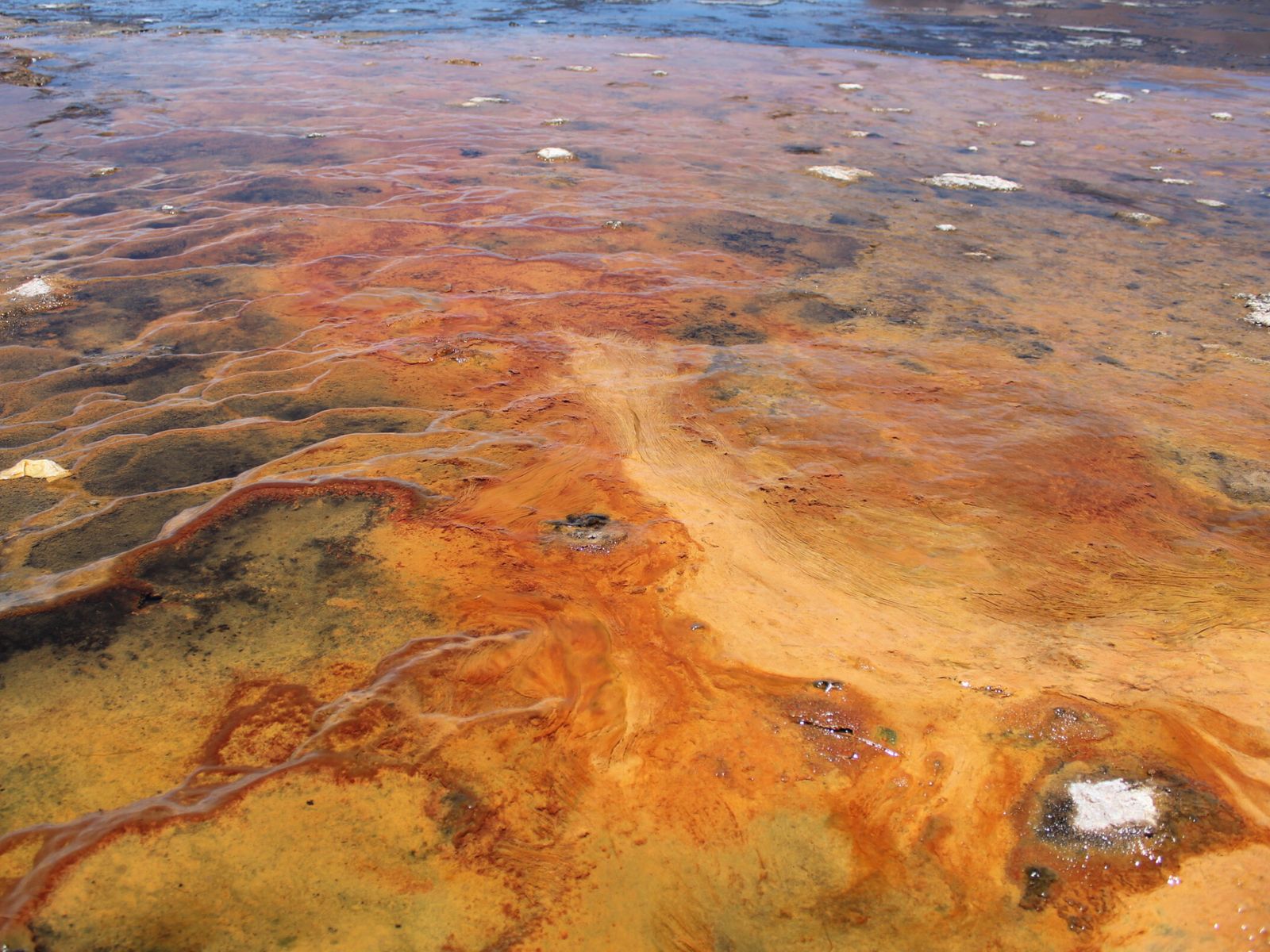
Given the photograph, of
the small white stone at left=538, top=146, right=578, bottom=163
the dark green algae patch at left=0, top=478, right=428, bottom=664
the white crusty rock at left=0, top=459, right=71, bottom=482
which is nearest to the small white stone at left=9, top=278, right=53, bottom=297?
the white crusty rock at left=0, top=459, right=71, bottom=482

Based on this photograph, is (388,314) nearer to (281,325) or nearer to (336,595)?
(281,325)

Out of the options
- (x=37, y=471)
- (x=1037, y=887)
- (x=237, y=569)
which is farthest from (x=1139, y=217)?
(x=37, y=471)

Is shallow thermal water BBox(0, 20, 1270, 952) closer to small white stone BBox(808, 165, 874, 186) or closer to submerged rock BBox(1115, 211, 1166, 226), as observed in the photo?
submerged rock BBox(1115, 211, 1166, 226)

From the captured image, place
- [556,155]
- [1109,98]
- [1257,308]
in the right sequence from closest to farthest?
1. [1257,308]
2. [556,155]
3. [1109,98]

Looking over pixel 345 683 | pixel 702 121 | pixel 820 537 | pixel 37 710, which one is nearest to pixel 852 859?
pixel 820 537

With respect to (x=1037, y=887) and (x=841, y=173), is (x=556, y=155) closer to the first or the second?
(x=841, y=173)

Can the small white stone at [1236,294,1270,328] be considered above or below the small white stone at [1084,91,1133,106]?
below
